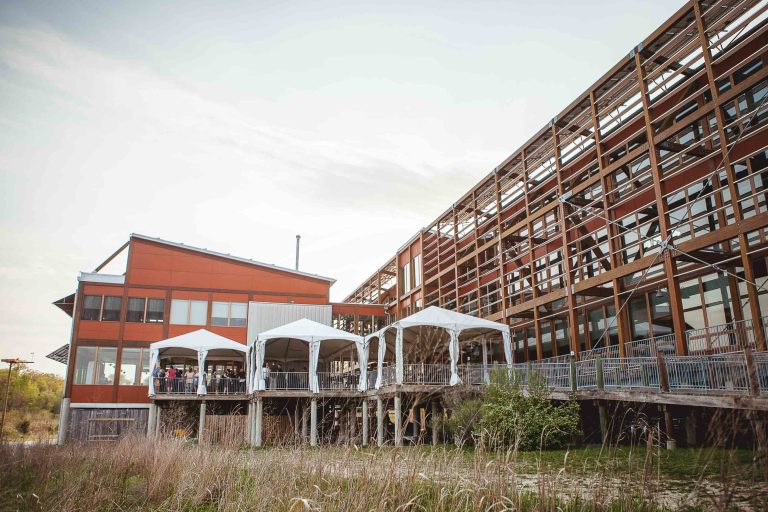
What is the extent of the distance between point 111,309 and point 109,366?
3144 millimetres

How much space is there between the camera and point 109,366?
1255 inches

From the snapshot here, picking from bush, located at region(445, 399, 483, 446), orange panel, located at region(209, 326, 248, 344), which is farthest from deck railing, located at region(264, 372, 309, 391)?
orange panel, located at region(209, 326, 248, 344)

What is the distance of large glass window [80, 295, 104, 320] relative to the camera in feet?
106

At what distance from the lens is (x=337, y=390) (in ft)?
77.2

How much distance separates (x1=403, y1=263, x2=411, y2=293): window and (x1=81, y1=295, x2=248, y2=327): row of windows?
420 inches

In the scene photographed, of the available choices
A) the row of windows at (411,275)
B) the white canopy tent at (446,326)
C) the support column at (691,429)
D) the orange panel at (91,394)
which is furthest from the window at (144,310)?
the support column at (691,429)

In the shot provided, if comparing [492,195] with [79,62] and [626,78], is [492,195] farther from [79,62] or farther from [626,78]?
[79,62]

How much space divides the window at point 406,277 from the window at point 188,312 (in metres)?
12.9

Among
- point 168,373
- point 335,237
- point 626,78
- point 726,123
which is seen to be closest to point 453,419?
point 726,123

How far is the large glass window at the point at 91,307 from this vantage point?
32.4 m

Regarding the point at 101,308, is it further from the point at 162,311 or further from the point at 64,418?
the point at 64,418

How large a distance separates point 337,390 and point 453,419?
751cm

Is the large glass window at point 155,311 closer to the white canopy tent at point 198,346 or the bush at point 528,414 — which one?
the white canopy tent at point 198,346

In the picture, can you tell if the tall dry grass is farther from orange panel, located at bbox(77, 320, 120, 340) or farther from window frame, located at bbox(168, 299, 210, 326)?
window frame, located at bbox(168, 299, 210, 326)
